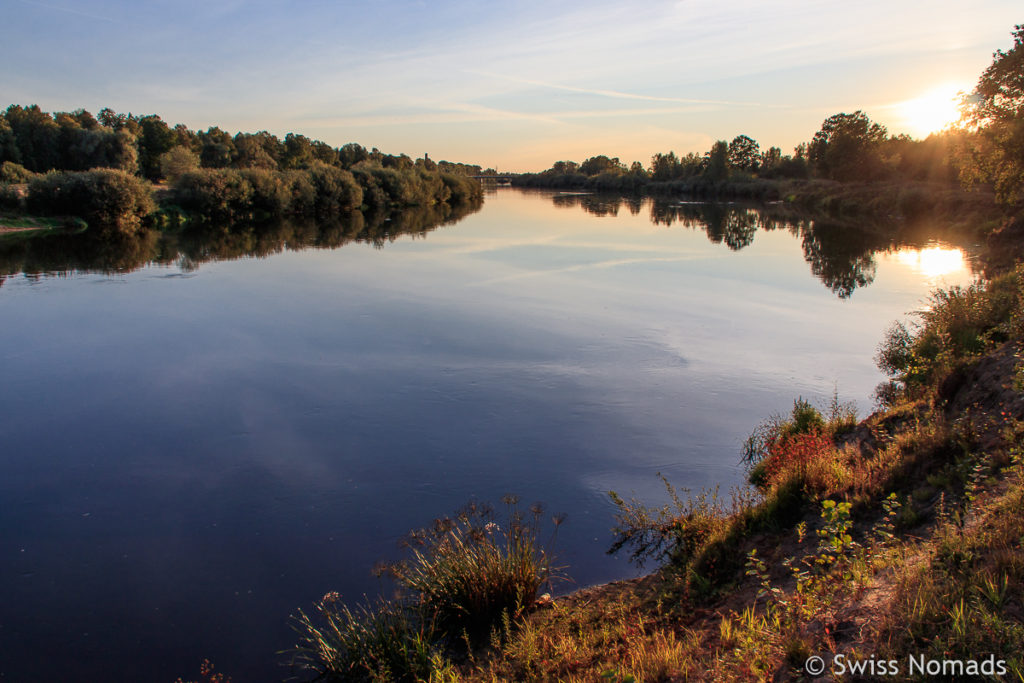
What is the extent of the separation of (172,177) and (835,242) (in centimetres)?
5487

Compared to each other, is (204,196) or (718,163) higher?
(718,163)

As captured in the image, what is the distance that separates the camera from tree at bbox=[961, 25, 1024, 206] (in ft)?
57.9

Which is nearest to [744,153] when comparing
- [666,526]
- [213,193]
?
[213,193]

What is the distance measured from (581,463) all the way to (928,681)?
5435mm

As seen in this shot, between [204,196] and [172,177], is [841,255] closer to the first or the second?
[204,196]

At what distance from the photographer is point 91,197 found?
36219 mm

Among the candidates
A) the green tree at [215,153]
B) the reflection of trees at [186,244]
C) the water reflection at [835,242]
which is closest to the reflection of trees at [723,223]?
the water reflection at [835,242]

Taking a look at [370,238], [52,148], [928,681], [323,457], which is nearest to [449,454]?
[323,457]

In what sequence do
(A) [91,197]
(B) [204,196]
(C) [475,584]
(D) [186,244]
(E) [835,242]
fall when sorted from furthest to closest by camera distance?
(B) [204,196] → (A) [91,197] → (E) [835,242] → (D) [186,244] → (C) [475,584]

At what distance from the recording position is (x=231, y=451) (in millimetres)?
8578

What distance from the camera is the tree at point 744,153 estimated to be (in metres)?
119

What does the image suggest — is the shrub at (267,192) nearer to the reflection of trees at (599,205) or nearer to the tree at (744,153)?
the reflection of trees at (599,205)

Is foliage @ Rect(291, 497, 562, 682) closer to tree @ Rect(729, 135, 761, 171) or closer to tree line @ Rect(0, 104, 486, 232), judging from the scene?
tree line @ Rect(0, 104, 486, 232)

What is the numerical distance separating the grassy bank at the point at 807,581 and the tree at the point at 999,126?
1333cm
